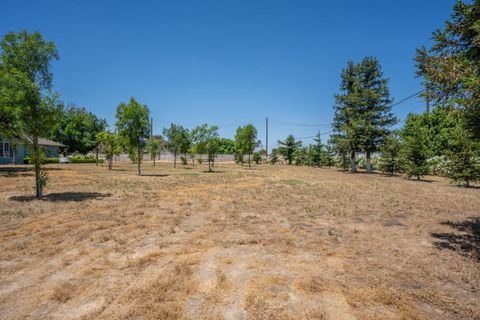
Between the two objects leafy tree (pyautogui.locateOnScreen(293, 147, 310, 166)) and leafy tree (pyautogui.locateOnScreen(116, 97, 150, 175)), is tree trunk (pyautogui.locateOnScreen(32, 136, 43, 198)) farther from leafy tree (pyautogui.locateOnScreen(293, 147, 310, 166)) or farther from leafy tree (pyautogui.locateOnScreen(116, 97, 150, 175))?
leafy tree (pyautogui.locateOnScreen(293, 147, 310, 166))

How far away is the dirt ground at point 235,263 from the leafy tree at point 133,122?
1498 cm

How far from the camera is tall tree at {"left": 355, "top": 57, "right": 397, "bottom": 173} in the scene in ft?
90.2

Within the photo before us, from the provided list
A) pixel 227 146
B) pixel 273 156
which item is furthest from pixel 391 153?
pixel 227 146

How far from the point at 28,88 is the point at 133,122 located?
12.9 metres

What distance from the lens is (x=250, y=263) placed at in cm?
461

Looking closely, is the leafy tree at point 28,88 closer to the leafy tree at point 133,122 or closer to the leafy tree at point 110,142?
the leafy tree at point 133,122

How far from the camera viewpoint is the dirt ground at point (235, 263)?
10.7 feet

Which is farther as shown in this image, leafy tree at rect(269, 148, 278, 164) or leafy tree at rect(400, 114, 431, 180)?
leafy tree at rect(269, 148, 278, 164)

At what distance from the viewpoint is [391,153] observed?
86.3 ft

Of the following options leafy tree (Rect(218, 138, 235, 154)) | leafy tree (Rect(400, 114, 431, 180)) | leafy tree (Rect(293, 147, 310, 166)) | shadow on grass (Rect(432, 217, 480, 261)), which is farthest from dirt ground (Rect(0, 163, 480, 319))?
leafy tree (Rect(218, 138, 235, 154))

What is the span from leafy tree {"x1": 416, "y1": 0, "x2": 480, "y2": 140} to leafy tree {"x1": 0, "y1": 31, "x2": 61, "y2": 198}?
13809 mm

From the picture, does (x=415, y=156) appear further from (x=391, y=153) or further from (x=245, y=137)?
(x=245, y=137)

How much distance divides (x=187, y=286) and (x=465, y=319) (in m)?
3.71

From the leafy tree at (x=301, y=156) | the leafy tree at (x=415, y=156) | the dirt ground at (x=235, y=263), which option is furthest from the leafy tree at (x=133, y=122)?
the leafy tree at (x=301, y=156)
